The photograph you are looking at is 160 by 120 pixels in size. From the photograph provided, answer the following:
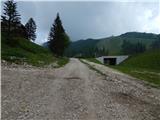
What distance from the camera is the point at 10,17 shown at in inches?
2837

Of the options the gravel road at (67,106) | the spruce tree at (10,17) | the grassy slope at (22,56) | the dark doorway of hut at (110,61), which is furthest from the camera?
the dark doorway of hut at (110,61)

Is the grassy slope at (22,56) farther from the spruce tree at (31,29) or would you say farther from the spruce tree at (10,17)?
the spruce tree at (31,29)

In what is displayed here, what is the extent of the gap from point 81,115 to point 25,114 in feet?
8.37

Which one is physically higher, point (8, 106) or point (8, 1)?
point (8, 1)

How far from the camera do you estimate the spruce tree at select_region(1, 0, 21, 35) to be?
234ft

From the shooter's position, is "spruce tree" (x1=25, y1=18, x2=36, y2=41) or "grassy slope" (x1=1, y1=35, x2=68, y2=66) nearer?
"grassy slope" (x1=1, y1=35, x2=68, y2=66)

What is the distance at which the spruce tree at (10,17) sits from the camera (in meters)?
71.2

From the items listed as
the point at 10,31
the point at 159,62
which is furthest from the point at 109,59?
the point at 10,31

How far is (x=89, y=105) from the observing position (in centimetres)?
1531

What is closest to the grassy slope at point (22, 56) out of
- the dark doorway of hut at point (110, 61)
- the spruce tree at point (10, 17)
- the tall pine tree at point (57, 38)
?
the spruce tree at point (10, 17)

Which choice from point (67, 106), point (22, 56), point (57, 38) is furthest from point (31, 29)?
point (67, 106)

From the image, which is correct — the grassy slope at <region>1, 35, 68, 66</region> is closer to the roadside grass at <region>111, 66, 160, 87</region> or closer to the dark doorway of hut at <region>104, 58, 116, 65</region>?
the roadside grass at <region>111, 66, 160, 87</region>

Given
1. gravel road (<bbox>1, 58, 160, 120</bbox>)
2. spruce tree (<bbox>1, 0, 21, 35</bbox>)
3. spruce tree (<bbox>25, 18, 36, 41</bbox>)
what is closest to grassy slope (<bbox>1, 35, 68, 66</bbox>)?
spruce tree (<bbox>1, 0, 21, 35</bbox>)

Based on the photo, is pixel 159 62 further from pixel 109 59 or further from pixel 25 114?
pixel 25 114
